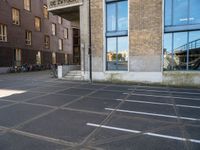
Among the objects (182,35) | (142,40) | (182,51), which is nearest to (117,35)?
(142,40)

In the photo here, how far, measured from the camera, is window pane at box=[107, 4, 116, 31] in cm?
1348

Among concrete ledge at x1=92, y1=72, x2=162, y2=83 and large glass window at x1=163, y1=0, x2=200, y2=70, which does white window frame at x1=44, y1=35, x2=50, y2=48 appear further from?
large glass window at x1=163, y1=0, x2=200, y2=70

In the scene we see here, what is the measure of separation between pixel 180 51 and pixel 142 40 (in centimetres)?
271

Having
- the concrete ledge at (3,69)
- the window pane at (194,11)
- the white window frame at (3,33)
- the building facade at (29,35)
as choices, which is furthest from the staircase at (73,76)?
the white window frame at (3,33)

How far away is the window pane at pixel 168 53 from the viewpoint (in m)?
12.0

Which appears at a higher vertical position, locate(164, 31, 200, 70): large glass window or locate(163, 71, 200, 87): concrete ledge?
locate(164, 31, 200, 70): large glass window

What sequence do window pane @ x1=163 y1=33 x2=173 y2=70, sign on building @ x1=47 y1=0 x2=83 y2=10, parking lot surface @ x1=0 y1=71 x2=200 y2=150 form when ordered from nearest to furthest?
parking lot surface @ x1=0 y1=71 x2=200 y2=150 → window pane @ x1=163 y1=33 x2=173 y2=70 → sign on building @ x1=47 y1=0 x2=83 y2=10

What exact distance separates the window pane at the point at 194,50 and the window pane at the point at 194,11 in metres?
0.81

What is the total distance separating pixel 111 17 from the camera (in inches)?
534

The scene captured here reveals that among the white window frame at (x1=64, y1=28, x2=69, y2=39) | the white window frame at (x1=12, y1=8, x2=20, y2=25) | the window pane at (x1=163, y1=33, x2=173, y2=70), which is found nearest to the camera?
the window pane at (x1=163, y1=33, x2=173, y2=70)

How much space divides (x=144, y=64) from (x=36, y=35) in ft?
71.2

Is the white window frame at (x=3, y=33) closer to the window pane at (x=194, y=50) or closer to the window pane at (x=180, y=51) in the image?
the window pane at (x=180, y=51)

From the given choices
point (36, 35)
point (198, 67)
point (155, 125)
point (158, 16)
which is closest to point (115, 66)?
point (158, 16)

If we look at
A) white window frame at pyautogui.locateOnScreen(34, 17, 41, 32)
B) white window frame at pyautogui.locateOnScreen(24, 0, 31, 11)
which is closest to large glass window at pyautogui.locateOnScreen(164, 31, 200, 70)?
white window frame at pyautogui.locateOnScreen(24, 0, 31, 11)
